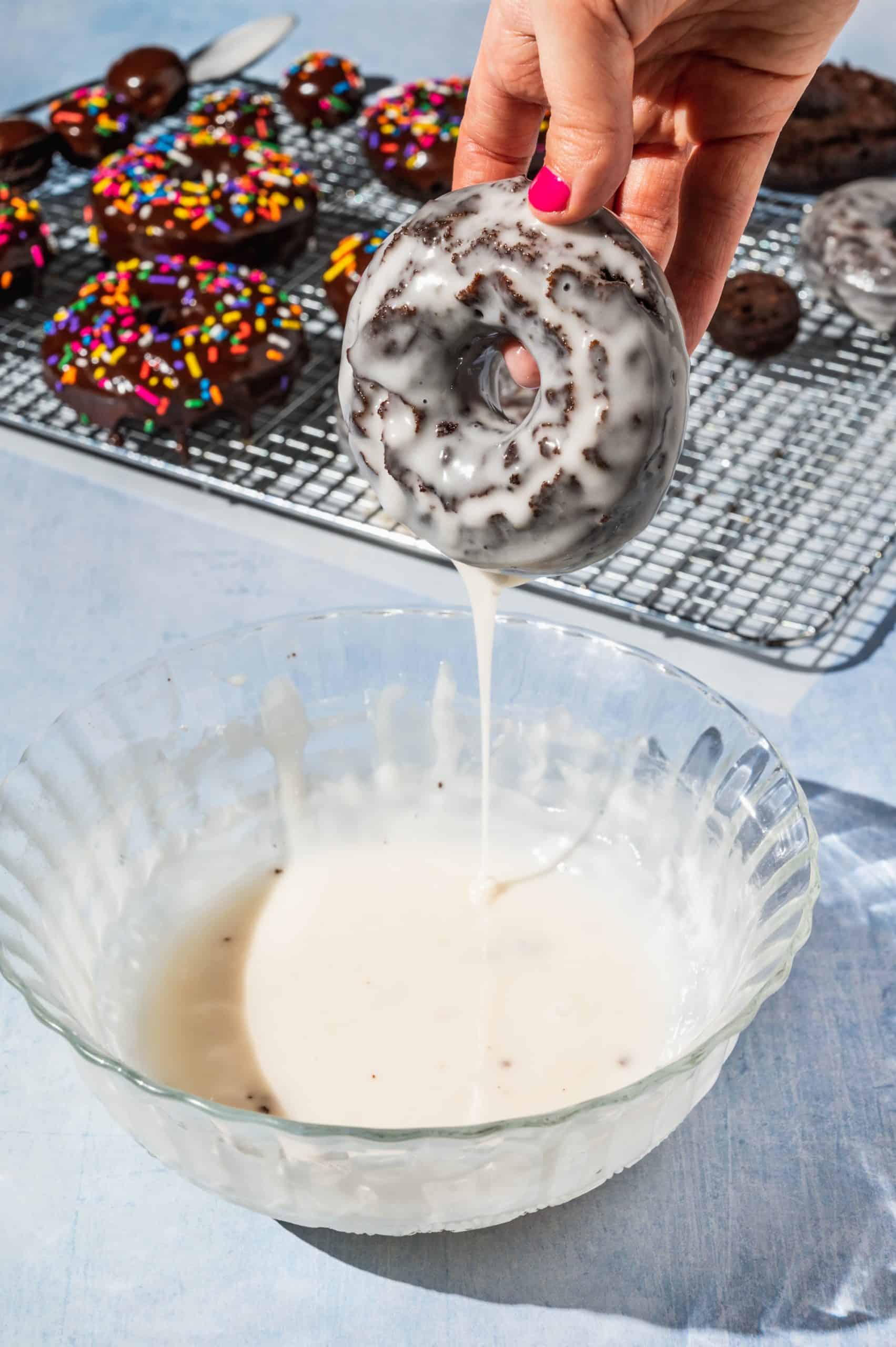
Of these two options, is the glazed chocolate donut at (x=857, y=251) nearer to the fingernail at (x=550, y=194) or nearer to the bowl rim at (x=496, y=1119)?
the bowl rim at (x=496, y=1119)

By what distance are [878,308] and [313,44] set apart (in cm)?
172

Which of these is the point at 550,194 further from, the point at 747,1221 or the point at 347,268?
the point at 347,268

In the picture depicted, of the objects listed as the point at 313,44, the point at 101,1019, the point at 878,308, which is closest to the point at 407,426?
the point at 101,1019

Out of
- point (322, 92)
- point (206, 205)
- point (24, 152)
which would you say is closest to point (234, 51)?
point (322, 92)

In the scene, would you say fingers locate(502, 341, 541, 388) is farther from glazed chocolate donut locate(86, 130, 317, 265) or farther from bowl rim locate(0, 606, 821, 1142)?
glazed chocolate donut locate(86, 130, 317, 265)

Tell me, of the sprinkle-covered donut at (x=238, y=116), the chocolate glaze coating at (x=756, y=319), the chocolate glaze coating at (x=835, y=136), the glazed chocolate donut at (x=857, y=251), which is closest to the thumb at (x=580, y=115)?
the chocolate glaze coating at (x=756, y=319)

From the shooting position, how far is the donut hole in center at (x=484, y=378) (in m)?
1.18

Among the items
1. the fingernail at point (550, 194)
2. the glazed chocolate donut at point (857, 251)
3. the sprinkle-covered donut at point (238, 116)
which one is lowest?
the sprinkle-covered donut at point (238, 116)

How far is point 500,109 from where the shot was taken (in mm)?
1429

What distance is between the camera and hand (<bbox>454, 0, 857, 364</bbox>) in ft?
4.67

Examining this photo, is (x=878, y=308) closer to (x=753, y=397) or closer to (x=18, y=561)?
(x=753, y=397)

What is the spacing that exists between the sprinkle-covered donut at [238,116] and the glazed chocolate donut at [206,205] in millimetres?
237

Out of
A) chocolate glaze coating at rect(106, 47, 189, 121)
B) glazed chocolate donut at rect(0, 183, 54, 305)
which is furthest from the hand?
chocolate glaze coating at rect(106, 47, 189, 121)

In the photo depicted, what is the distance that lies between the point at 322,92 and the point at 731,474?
4.58ft
